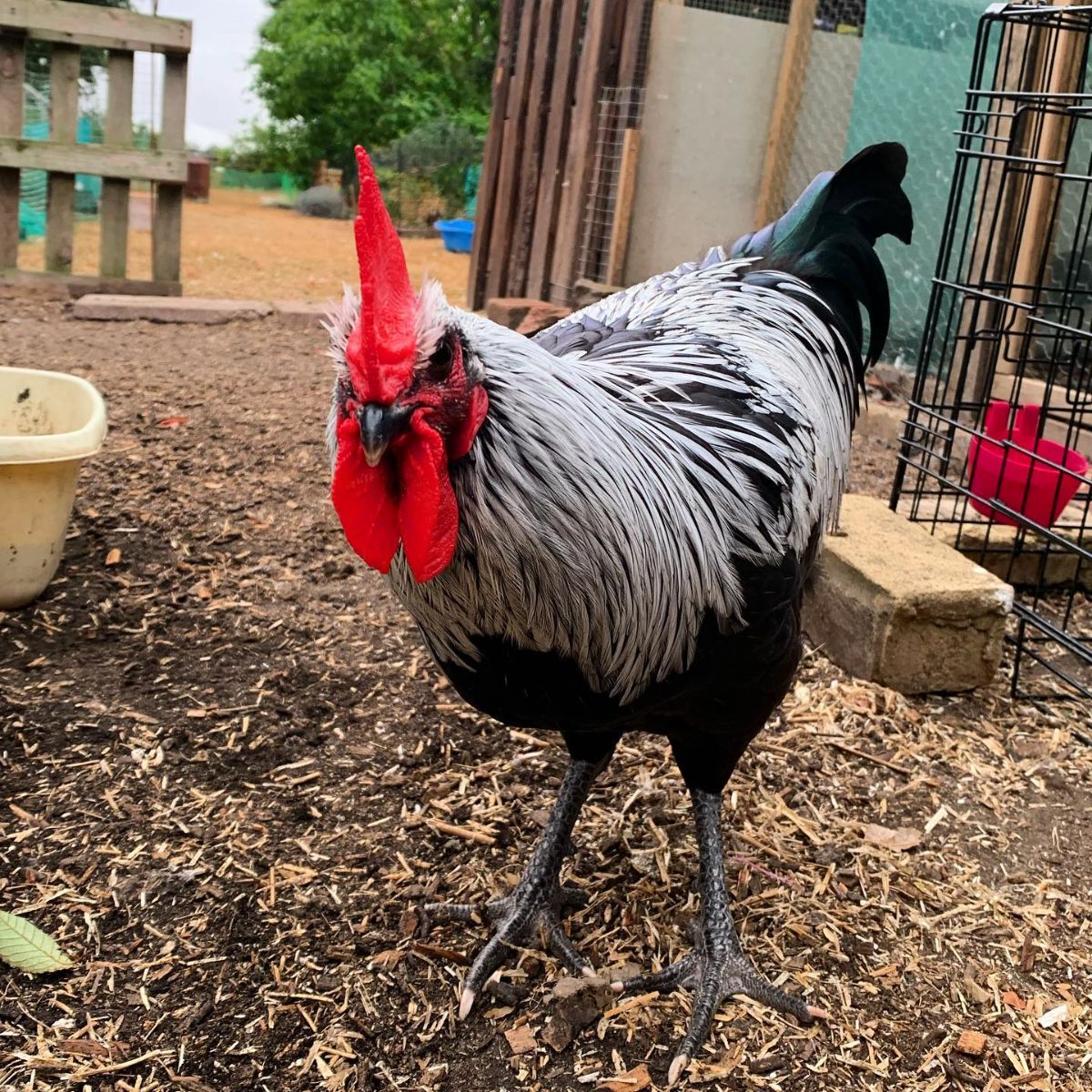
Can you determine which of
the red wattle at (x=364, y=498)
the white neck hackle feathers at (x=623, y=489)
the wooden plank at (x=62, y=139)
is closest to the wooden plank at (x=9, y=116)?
the wooden plank at (x=62, y=139)

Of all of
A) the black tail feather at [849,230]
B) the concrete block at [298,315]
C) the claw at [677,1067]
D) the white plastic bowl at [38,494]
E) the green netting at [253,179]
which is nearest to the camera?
the claw at [677,1067]

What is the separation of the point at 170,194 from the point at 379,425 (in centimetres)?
758

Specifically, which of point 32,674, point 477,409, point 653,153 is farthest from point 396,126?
point 477,409

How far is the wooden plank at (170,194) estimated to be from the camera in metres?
7.82

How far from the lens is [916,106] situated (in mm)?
6098

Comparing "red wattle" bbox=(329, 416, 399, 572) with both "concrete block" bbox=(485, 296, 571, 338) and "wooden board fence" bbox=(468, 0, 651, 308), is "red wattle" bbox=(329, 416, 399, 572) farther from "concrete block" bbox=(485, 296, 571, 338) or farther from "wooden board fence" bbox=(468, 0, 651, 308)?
"wooden board fence" bbox=(468, 0, 651, 308)

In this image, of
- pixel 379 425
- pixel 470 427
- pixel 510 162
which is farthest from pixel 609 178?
pixel 379 425

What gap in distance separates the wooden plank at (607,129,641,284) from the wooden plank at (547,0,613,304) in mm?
370

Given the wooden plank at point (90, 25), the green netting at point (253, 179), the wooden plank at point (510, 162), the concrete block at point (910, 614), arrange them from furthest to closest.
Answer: the green netting at point (253, 179), the wooden plank at point (510, 162), the wooden plank at point (90, 25), the concrete block at point (910, 614)

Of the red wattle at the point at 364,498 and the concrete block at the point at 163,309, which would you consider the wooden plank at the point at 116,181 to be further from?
the red wattle at the point at 364,498

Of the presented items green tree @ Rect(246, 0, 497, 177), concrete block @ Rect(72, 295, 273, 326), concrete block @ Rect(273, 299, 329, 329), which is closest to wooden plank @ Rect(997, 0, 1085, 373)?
concrete block @ Rect(273, 299, 329, 329)

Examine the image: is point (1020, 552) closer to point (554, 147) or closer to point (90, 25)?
point (554, 147)

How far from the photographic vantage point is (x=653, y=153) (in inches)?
293

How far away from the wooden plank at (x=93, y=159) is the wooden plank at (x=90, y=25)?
0.71m
